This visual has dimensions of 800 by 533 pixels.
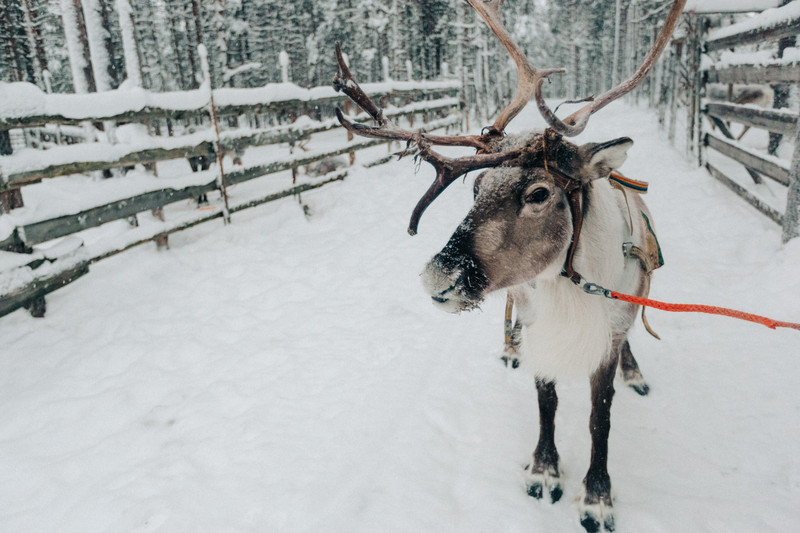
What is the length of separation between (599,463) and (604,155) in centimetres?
141

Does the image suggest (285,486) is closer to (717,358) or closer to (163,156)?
(717,358)

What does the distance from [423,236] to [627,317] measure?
3633 millimetres

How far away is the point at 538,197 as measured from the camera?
69.0 inches

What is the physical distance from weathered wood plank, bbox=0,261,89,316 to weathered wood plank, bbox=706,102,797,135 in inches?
256

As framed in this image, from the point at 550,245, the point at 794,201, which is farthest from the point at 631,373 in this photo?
the point at 794,201

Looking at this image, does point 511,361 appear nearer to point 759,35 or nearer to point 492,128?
point 492,128

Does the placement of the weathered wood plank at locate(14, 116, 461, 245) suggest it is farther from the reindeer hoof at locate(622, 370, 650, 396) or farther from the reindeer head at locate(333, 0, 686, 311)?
the reindeer hoof at locate(622, 370, 650, 396)

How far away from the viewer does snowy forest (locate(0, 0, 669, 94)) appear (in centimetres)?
2002

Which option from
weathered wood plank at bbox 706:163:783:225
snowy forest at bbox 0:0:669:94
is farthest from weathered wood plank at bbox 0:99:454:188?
snowy forest at bbox 0:0:669:94

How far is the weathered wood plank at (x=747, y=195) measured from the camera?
4.44 meters

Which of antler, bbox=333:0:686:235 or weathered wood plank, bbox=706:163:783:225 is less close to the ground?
antler, bbox=333:0:686:235

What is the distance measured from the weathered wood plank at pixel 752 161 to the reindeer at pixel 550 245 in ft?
10.4

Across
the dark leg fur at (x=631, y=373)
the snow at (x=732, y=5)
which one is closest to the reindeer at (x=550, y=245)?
the dark leg fur at (x=631, y=373)

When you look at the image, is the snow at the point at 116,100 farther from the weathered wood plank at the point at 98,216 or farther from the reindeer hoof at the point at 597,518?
the reindeer hoof at the point at 597,518
